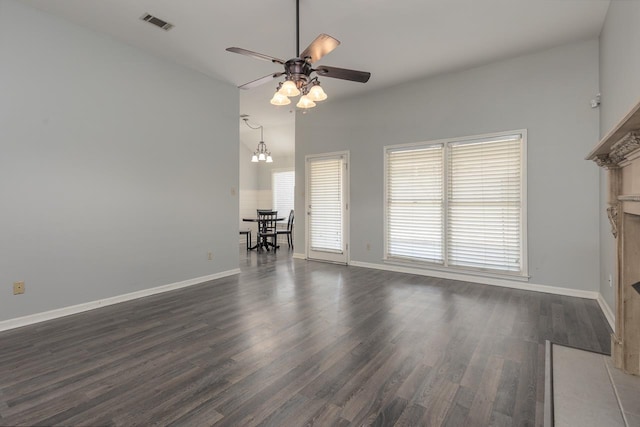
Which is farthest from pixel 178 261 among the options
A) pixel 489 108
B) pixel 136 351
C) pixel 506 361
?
pixel 489 108

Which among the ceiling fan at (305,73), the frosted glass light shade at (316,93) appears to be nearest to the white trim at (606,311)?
the ceiling fan at (305,73)

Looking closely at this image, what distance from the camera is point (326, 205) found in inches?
245

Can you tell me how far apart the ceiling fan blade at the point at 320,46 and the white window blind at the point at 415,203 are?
2.79 meters

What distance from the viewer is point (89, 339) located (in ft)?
8.81

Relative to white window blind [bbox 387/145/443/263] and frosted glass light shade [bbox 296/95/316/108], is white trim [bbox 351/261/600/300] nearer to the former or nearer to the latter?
white window blind [bbox 387/145/443/263]

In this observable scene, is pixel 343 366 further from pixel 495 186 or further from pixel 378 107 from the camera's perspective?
pixel 378 107

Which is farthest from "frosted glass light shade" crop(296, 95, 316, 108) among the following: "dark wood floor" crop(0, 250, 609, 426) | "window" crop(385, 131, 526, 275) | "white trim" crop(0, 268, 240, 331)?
"white trim" crop(0, 268, 240, 331)

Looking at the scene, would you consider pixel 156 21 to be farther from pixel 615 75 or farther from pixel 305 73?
pixel 615 75

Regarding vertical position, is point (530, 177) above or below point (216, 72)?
below

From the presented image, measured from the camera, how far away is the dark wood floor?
173 centimetres

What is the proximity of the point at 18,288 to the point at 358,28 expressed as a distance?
14.2 feet

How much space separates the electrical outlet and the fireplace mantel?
15.8ft

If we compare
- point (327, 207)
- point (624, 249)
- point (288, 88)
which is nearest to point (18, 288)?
point (288, 88)

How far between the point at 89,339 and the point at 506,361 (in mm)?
3314
